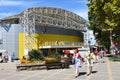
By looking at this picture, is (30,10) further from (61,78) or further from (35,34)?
(61,78)

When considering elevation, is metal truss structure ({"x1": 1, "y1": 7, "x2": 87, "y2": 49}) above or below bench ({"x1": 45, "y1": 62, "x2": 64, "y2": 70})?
above

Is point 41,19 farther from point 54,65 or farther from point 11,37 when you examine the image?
point 54,65

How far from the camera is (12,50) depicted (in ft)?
217

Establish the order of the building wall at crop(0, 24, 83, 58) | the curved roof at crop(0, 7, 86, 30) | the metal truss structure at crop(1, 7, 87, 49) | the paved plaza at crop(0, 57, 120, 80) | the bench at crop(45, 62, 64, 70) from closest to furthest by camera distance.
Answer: the paved plaza at crop(0, 57, 120, 80) < the bench at crop(45, 62, 64, 70) < the metal truss structure at crop(1, 7, 87, 49) < the curved roof at crop(0, 7, 86, 30) < the building wall at crop(0, 24, 83, 58)

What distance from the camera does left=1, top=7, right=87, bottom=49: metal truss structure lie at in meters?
63.2

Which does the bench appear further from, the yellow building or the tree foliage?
the yellow building

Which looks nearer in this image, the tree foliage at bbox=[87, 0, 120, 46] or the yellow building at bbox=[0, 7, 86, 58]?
the tree foliage at bbox=[87, 0, 120, 46]

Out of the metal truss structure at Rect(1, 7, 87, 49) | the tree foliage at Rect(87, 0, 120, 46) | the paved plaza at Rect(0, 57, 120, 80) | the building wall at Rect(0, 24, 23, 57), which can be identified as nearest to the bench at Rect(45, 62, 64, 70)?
the paved plaza at Rect(0, 57, 120, 80)

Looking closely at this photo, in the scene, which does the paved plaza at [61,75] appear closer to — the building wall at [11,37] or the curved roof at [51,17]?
the curved roof at [51,17]

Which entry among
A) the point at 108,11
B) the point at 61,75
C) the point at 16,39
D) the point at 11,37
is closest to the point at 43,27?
the point at 16,39

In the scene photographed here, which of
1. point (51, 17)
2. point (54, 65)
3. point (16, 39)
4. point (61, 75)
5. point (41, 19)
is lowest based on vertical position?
point (61, 75)

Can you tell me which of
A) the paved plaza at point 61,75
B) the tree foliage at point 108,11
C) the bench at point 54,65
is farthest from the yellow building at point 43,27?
the paved plaza at point 61,75

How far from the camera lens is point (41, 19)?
218 ft

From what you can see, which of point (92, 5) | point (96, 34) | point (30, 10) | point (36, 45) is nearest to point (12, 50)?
point (36, 45)
